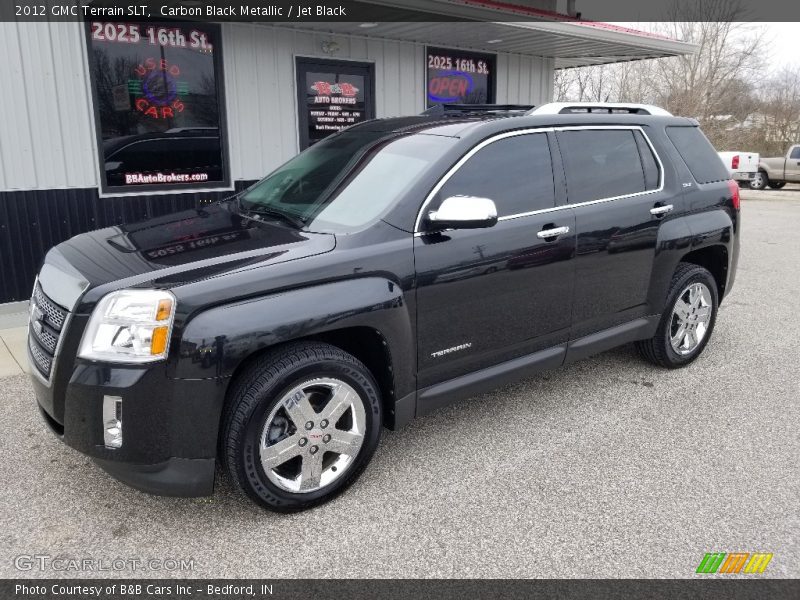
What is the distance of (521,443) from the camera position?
12.4ft

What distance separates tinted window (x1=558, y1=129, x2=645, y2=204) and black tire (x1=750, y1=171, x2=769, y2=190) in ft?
72.9

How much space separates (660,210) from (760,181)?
22.4 m

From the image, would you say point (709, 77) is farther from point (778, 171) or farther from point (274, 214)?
point (274, 214)

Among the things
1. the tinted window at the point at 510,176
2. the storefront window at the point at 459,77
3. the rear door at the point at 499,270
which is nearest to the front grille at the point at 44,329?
the rear door at the point at 499,270

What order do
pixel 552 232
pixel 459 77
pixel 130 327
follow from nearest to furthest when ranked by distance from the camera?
pixel 130 327, pixel 552 232, pixel 459 77

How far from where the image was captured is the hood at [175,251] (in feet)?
9.18

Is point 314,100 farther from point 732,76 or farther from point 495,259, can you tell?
point 732,76

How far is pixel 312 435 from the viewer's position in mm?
3021

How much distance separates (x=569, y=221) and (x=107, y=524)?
2937 millimetres

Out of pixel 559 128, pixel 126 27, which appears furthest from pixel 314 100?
pixel 559 128

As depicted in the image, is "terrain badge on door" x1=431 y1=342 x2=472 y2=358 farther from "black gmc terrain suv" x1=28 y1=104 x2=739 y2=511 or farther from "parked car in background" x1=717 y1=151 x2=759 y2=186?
"parked car in background" x1=717 y1=151 x2=759 y2=186

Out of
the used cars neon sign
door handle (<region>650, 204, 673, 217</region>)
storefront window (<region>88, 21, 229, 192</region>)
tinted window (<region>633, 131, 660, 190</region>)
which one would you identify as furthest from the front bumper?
the used cars neon sign

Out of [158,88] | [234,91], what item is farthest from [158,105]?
[234,91]

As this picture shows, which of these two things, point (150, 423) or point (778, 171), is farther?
point (778, 171)
